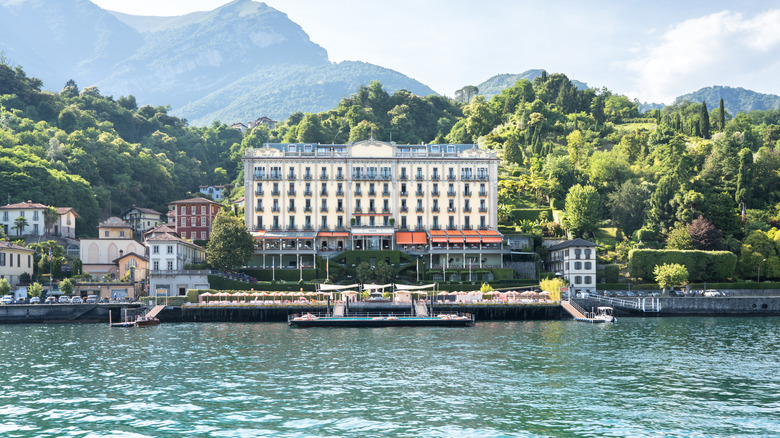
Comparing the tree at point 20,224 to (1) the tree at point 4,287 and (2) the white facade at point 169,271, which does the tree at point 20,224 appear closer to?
(1) the tree at point 4,287

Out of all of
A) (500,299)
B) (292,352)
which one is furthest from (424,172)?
(292,352)

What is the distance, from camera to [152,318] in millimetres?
74375

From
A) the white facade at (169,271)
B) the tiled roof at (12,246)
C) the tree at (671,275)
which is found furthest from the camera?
the tree at (671,275)

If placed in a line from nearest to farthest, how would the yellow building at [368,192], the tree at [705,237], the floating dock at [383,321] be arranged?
the floating dock at [383,321] < the tree at [705,237] < the yellow building at [368,192]

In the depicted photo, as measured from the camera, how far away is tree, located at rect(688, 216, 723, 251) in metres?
95.9

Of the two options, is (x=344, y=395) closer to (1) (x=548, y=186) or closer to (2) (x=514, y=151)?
(1) (x=548, y=186)

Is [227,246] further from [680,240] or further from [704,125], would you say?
[704,125]

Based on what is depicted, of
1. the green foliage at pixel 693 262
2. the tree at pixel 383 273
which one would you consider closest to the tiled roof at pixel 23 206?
the tree at pixel 383 273

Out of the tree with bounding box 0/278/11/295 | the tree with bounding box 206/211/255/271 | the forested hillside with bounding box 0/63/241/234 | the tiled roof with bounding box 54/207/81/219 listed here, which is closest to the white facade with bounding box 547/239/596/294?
the tree with bounding box 206/211/255/271

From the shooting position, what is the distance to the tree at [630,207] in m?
110

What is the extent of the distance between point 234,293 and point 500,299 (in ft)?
99.6

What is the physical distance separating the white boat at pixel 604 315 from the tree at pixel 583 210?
27.0m

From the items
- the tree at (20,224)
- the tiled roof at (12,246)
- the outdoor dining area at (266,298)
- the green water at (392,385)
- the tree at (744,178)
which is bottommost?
the green water at (392,385)

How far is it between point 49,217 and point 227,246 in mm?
32763
